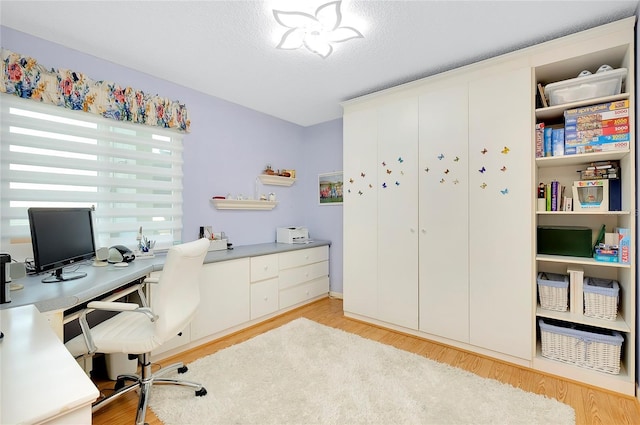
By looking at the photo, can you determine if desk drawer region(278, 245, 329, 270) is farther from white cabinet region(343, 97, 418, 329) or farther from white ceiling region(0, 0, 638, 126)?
white ceiling region(0, 0, 638, 126)

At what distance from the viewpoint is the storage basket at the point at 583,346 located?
1997mm

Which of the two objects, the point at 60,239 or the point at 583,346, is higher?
the point at 60,239

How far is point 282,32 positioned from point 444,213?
1.96 m

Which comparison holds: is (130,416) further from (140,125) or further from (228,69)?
(228,69)

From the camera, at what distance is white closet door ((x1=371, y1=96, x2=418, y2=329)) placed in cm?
282

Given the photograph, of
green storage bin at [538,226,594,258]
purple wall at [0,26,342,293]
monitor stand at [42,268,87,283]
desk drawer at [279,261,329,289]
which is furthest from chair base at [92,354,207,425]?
green storage bin at [538,226,594,258]

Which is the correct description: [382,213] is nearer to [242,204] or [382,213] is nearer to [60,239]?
[242,204]

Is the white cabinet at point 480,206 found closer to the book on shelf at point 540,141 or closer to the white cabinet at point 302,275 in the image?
the book on shelf at point 540,141

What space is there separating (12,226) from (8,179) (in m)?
0.32

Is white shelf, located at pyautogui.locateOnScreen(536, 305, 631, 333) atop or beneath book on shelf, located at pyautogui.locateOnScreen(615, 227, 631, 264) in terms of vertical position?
beneath

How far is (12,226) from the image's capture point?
204 cm

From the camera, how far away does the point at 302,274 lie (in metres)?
3.65

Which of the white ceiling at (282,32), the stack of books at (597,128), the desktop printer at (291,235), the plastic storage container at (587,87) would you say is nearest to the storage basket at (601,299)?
the stack of books at (597,128)

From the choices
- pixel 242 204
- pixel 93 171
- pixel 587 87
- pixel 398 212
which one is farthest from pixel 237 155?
pixel 587 87
